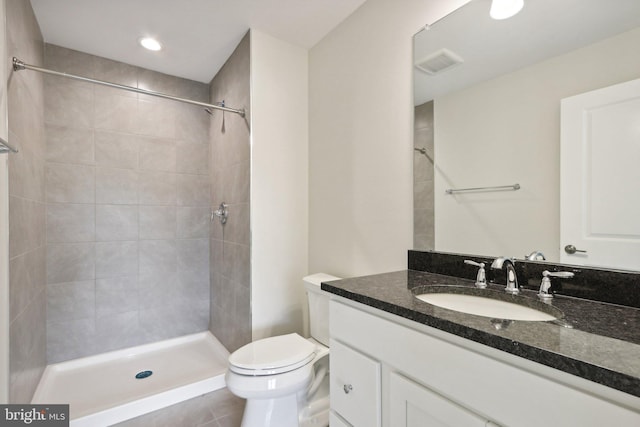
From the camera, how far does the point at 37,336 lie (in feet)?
6.05

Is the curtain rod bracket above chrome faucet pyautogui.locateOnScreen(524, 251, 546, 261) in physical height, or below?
above

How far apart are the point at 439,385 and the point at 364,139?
1.30 m

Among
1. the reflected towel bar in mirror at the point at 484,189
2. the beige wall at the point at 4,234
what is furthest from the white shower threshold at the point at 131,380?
the reflected towel bar in mirror at the point at 484,189

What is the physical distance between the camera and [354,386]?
0.96 metres

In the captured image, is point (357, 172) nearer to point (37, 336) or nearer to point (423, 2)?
point (423, 2)

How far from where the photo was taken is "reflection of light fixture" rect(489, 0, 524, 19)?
3.55 ft

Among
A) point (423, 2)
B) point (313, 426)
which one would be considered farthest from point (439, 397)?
point (423, 2)

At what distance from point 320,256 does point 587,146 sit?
152 cm

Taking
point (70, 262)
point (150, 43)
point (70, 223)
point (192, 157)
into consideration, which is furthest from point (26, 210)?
point (150, 43)

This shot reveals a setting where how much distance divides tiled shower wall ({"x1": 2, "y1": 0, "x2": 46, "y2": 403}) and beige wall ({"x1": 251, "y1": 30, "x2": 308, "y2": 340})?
3.84 ft

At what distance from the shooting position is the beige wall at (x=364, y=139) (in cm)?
146

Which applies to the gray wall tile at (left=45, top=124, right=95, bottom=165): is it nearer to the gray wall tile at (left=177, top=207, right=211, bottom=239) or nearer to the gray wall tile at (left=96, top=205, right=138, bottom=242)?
the gray wall tile at (left=96, top=205, right=138, bottom=242)

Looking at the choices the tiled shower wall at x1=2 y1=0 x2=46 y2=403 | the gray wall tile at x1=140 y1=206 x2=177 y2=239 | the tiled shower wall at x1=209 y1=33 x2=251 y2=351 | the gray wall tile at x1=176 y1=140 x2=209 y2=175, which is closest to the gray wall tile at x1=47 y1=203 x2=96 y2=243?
the tiled shower wall at x1=2 y1=0 x2=46 y2=403

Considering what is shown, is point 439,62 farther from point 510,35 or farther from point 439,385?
point 439,385
